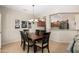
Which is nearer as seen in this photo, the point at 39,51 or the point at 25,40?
the point at 39,51

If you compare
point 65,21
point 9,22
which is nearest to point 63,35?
point 65,21

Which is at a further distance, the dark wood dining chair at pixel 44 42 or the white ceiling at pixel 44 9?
the dark wood dining chair at pixel 44 42

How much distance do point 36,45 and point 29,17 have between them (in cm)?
57

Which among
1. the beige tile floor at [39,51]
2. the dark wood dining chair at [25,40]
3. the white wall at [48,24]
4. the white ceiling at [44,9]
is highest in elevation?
the white ceiling at [44,9]

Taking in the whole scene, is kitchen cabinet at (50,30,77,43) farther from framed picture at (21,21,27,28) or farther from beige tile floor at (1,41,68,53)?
framed picture at (21,21,27,28)

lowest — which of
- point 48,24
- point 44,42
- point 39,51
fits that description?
point 39,51

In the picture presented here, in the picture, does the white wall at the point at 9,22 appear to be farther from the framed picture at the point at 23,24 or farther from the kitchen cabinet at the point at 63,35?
the kitchen cabinet at the point at 63,35

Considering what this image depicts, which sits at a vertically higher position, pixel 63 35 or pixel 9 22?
pixel 9 22

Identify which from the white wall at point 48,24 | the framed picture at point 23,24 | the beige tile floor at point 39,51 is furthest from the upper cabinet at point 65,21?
the framed picture at point 23,24

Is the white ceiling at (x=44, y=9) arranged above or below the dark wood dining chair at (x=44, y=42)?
above

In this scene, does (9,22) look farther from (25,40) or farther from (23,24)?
(25,40)
